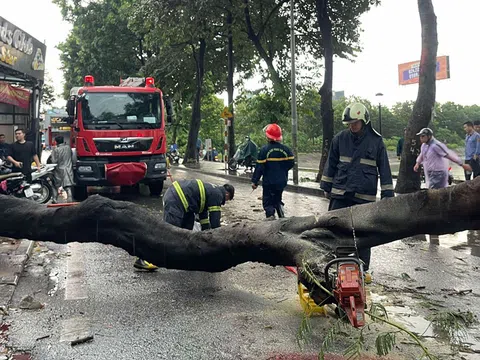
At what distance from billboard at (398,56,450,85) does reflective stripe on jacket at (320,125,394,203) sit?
1871 inches

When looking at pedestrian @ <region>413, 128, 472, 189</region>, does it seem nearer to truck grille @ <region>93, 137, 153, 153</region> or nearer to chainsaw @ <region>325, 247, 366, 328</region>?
chainsaw @ <region>325, 247, 366, 328</region>

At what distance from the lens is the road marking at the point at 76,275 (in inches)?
202

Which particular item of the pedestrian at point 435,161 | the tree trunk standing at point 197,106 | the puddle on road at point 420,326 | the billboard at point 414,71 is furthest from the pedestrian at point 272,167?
the billboard at point 414,71

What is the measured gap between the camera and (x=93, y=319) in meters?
4.38

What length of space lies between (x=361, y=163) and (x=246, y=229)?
151 cm

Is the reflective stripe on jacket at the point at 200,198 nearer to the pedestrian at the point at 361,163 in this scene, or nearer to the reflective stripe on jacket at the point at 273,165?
the pedestrian at the point at 361,163

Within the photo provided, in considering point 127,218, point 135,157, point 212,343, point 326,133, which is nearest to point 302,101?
point 326,133

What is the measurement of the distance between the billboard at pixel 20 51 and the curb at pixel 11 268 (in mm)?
6506

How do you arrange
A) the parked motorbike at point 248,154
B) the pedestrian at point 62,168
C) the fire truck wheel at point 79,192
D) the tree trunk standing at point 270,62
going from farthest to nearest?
the parked motorbike at point 248,154, the tree trunk standing at point 270,62, the fire truck wheel at point 79,192, the pedestrian at point 62,168

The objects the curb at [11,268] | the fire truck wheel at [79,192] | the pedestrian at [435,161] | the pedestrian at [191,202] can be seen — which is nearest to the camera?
the curb at [11,268]

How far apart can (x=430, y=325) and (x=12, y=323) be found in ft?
11.2

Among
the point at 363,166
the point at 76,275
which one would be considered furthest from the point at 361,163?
the point at 76,275

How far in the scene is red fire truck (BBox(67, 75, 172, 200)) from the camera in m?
12.2

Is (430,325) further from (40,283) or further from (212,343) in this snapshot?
(40,283)
